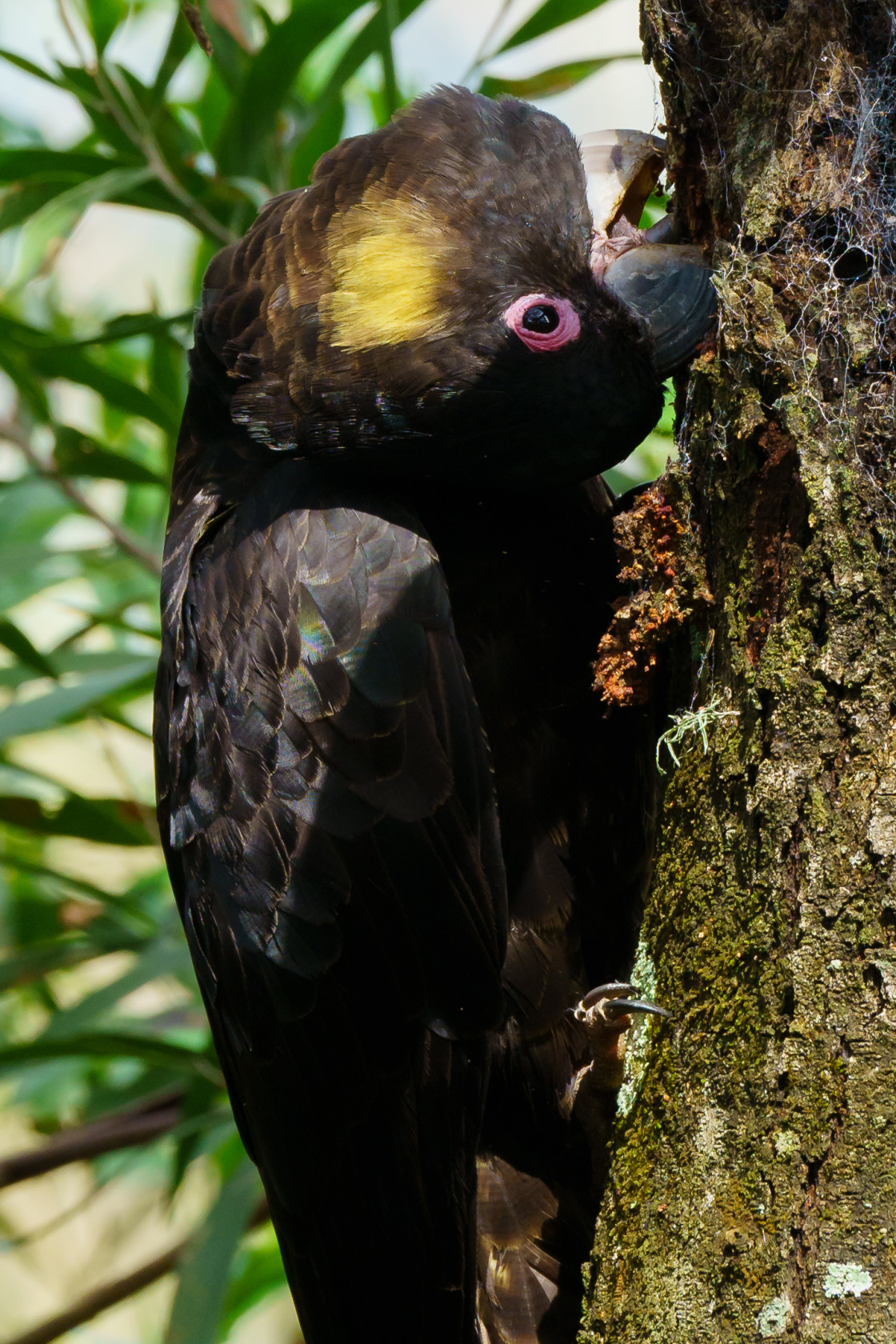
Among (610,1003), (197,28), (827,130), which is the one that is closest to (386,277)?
(197,28)

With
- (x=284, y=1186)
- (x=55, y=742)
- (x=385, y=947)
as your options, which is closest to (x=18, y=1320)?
(x=55, y=742)

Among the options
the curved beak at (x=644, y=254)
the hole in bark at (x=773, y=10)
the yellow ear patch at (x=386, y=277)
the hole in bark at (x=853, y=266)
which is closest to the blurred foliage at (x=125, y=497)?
the yellow ear patch at (x=386, y=277)

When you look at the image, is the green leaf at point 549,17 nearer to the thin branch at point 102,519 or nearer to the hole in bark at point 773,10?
the hole in bark at point 773,10

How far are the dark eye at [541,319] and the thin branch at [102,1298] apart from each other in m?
2.99

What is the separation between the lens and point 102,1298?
4.09m

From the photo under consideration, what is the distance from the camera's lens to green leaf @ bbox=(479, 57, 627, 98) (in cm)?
338

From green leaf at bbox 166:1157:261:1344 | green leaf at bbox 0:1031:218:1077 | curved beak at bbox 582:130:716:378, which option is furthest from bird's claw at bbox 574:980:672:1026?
green leaf at bbox 0:1031:218:1077

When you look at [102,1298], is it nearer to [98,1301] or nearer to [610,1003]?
[98,1301]

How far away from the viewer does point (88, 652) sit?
4.14 metres

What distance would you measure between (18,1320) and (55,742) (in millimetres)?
2996

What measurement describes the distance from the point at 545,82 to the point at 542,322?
1.55 m

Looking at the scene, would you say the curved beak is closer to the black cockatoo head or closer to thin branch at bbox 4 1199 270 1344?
the black cockatoo head

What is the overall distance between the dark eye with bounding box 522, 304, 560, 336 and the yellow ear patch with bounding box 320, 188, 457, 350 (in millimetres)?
144

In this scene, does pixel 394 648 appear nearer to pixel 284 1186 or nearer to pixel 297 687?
pixel 297 687
